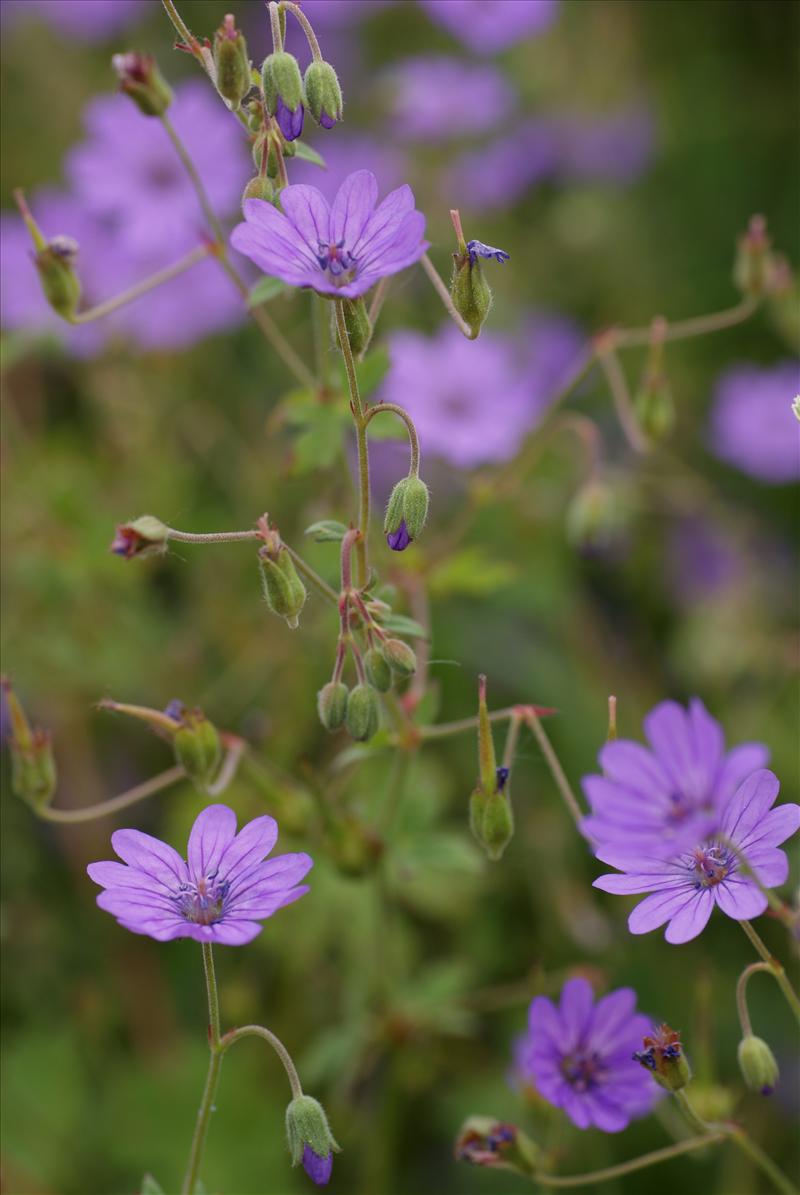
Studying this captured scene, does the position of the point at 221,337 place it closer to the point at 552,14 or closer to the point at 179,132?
the point at 179,132

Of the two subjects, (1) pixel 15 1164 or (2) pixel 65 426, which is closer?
(1) pixel 15 1164

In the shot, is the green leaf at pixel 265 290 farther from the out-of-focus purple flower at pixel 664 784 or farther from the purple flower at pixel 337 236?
the out-of-focus purple flower at pixel 664 784

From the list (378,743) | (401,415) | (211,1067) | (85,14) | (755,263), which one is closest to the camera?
(211,1067)

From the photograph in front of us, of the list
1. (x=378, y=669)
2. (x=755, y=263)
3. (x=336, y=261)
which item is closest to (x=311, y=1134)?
(x=378, y=669)


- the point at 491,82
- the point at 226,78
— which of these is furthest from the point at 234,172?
the point at 226,78

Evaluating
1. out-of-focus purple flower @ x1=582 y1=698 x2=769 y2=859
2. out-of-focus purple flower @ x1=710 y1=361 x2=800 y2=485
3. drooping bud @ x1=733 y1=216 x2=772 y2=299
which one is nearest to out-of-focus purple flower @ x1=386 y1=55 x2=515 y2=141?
out-of-focus purple flower @ x1=710 y1=361 x2=800 y2=485

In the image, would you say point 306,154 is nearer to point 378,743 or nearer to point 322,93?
point 322,93
